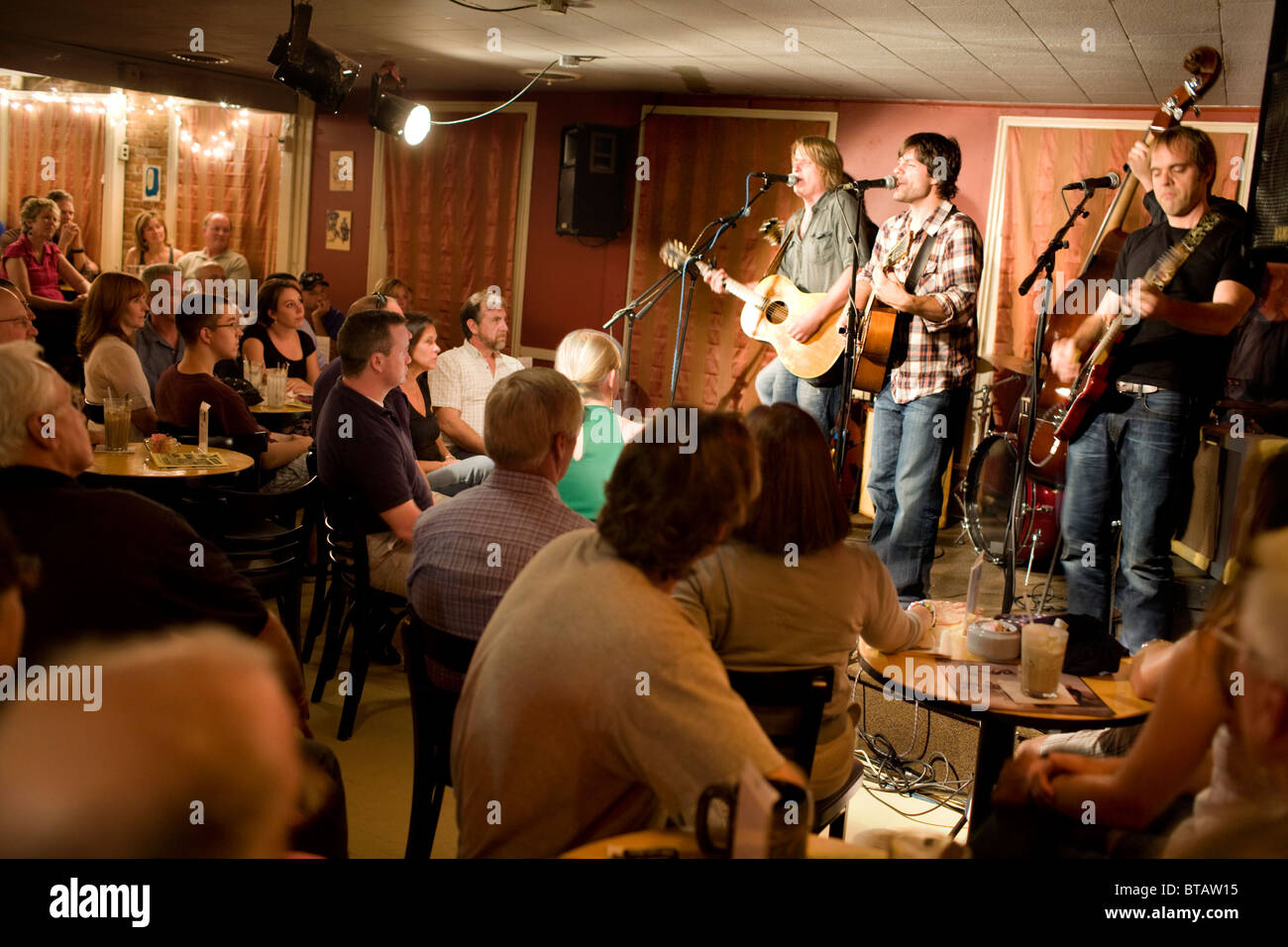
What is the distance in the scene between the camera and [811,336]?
5.18 metres

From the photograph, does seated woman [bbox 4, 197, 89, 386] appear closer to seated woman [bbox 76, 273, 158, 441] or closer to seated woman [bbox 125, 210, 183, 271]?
seated woman [bbox 125, 210, 183, 271]

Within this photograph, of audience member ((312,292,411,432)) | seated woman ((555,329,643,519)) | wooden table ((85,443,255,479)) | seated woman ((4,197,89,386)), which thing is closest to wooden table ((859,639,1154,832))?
seated woman ((555,329,643,519))

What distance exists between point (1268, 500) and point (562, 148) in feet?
20.9

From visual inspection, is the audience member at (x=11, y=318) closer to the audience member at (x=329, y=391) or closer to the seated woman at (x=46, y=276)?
the audience member at (x=329, y=391)

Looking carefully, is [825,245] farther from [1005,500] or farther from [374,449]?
[374,449]

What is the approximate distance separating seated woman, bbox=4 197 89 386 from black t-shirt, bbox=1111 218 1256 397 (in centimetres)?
604

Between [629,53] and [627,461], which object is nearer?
[627,461]

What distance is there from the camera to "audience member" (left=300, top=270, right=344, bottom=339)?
730 centimetres

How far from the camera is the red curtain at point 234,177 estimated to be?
9352mm

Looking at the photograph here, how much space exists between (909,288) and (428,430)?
1977 millimetres

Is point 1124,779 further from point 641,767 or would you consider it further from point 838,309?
point 838,309
